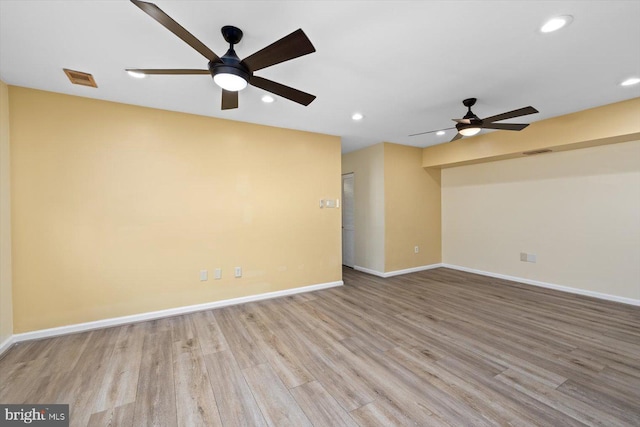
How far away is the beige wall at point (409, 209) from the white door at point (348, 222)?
0.96m

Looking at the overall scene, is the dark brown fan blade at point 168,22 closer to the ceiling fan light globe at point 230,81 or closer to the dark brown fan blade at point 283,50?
the ceiling fan light globe at point 230,81

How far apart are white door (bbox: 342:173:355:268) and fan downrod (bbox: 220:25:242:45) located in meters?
4.21

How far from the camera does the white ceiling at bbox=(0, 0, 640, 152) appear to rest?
5.53 ft

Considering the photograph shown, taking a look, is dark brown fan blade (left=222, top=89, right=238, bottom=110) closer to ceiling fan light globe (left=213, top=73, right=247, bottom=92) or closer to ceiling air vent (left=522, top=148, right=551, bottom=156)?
ceiling fan light globe (left=213, top=73, right=247, bottom=92)

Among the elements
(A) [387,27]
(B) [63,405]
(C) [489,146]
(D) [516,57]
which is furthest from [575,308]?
(B) [63,405]

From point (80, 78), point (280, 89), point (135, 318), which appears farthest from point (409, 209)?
point (80, 78)

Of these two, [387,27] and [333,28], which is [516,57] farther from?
[333,28]

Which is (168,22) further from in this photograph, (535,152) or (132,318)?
(535,152)

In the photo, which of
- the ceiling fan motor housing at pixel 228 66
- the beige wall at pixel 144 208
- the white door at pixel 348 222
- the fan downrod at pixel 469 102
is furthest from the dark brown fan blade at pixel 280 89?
the white door at pixel 348 222

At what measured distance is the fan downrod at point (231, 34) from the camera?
182cm

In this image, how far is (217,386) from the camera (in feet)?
6.52

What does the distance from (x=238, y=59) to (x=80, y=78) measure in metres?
1.85

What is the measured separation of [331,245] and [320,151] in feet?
5.33

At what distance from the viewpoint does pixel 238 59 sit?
6.04 feet
